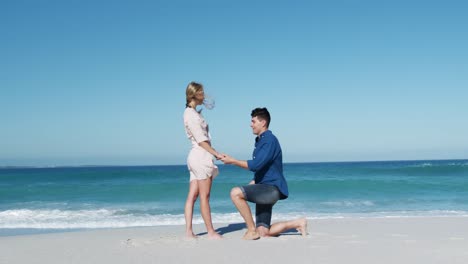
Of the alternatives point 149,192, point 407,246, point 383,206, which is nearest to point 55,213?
point 149,192

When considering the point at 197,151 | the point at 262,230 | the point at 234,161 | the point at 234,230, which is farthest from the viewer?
the point at 234,230

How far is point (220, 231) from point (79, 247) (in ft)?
6.23

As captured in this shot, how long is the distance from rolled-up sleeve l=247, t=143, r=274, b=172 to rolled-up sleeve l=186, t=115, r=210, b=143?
57cm

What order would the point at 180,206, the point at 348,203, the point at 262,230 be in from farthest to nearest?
the point at 348,203 → the point at 180,206 → the point at 262,230

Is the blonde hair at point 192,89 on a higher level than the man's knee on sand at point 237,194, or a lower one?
higher

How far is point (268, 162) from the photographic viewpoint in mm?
5105

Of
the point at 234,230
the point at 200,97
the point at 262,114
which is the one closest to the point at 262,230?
the point at 234,230

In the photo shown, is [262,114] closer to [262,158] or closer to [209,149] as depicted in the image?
[262,158]

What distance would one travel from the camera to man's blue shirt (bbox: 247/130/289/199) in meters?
5.05

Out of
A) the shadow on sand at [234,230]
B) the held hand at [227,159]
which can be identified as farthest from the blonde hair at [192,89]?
the shadow on sand at [234,230]

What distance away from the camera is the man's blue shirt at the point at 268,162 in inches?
199

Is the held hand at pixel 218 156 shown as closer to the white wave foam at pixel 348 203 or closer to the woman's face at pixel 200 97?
the woman's face at pixel 200 97

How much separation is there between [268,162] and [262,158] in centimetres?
11

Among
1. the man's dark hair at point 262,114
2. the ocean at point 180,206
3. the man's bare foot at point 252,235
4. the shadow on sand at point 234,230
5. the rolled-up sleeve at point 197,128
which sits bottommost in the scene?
the ocean at point 180,206
